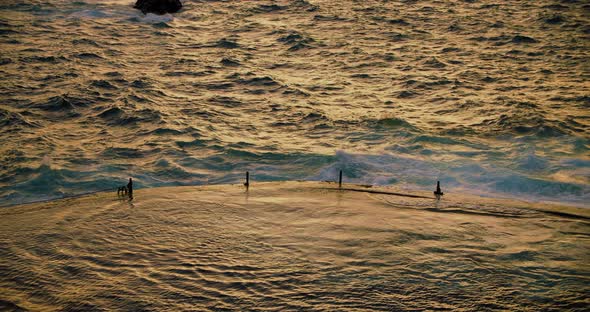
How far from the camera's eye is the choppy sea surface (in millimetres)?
11016

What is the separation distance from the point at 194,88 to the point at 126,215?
840 cm

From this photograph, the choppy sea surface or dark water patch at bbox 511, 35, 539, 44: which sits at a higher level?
dark water patch at bbox 511, 35, 539, 44

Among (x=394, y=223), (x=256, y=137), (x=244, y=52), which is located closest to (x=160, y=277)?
(x=394, y=223)

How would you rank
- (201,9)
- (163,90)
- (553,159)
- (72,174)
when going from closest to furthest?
(72,174)
(553,159)
(163,90)
(201,9)

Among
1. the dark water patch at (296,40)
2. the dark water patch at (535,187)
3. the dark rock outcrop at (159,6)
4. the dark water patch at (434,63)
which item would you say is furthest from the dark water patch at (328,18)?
the dark water patch at (535,187)

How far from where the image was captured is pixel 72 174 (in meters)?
10.7

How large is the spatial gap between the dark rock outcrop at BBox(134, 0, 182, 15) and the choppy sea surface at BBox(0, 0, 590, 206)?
1.63ft

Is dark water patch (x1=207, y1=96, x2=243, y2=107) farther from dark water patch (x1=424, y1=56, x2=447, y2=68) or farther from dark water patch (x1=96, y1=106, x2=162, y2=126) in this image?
dark water patch (x1=424, y1=56, x2=447, y2=68)

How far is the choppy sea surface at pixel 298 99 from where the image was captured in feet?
36.1

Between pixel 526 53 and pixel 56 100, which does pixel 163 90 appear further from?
pixel 526 53

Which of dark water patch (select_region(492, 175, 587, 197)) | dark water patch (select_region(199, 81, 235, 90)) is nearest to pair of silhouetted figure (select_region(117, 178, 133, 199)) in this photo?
dark water patch (select_region(492, 175, 587, 197))

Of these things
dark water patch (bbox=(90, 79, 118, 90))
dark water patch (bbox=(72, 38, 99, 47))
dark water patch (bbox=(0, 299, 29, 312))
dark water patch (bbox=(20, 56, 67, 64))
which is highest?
dark water patch (bbox=(72, 38, 99, 47))

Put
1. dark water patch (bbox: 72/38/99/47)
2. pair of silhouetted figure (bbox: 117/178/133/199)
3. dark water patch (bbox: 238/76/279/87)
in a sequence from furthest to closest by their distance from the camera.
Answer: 1. dark water patch (bbox: 72/38/99/47)
2. dark water patch (bbox: 238/76/279/87)
3. pair of silhouetted figure (bbox: 117/178/133/199)

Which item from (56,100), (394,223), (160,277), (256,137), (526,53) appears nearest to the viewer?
(160,277)
